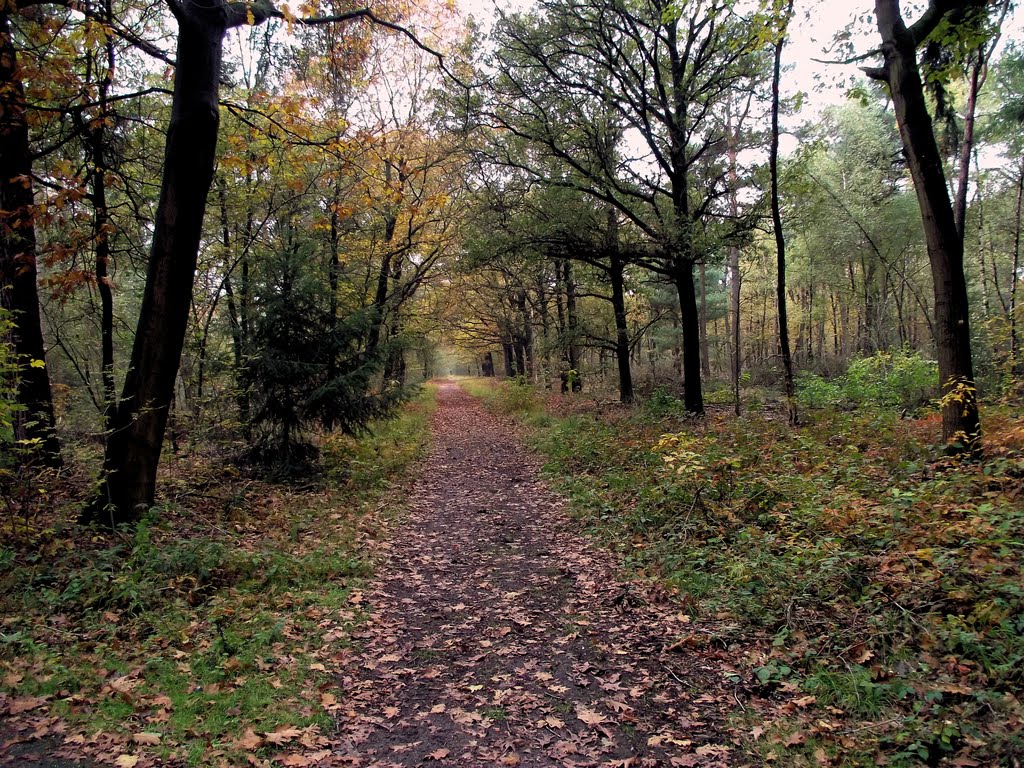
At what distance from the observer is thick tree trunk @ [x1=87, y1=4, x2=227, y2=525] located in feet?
19.5

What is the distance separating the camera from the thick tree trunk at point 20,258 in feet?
18.1

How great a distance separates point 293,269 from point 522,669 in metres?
8.14

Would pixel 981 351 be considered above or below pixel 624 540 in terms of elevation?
above

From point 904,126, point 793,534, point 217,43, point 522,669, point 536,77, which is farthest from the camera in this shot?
point 536,77

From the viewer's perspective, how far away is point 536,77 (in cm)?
1227

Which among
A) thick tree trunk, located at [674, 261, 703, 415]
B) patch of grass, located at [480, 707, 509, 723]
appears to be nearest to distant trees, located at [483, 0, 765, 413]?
thick tree trunk, located at [674, 261, 703, 415]

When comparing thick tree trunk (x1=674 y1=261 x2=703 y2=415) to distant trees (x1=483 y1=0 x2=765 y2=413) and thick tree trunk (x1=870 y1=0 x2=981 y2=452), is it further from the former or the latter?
thick tree trunk (x1=870 y1=0 x2=981 y2=452)

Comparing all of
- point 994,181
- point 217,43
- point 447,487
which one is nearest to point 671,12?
point 217,43

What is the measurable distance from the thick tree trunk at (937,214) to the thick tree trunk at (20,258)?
10.0 meters

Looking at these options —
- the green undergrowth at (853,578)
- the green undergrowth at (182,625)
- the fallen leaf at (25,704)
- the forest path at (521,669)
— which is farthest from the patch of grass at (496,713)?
the fallen leaf at (25,704)

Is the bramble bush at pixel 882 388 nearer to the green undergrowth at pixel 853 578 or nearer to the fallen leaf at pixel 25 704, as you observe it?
Answer: the green undergrowth at pixel 853 578

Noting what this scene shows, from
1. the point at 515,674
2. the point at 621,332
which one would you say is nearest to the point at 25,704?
the point at 515,674

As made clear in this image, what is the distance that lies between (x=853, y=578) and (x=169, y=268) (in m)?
7.78

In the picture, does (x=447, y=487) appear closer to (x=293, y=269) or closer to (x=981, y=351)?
(x=293, y=269)
